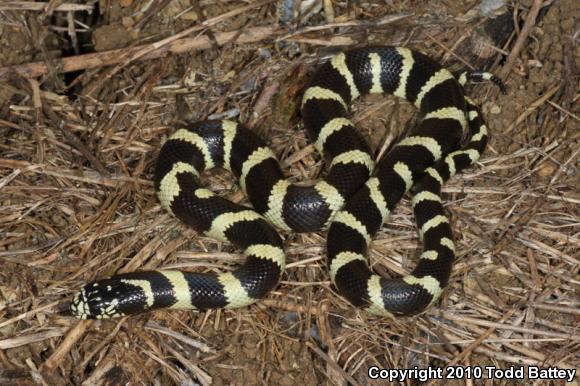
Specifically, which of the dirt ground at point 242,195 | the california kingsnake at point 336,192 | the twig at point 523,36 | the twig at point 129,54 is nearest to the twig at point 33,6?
the dirt ground at point 242,195

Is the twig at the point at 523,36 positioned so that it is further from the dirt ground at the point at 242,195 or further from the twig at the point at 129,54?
the twig at the point at 129,54

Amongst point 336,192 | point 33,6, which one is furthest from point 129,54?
point 336,192

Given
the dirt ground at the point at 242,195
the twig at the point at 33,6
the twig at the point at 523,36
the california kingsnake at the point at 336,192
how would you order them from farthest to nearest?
the twig at the point at 523,36 → the twig at the point at 33,6 → the california kingsnake at the point at 336,192 → the dirt ground at the point at 242,195

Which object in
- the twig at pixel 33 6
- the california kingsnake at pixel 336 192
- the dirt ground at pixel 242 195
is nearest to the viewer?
the dirt ground at pixel 242 195

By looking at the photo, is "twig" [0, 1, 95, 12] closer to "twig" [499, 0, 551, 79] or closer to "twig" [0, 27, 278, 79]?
"twig" [0, 27, 278, 79]

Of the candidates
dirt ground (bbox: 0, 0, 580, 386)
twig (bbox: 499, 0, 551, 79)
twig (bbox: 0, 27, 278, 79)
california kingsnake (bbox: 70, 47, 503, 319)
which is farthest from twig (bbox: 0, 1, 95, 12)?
twig (bbox: 499, 0, 551, 79)

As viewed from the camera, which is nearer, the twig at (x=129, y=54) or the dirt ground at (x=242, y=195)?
the dirt ground at (x=242, y=195)

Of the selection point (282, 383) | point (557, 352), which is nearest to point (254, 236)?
point (282, 383)
